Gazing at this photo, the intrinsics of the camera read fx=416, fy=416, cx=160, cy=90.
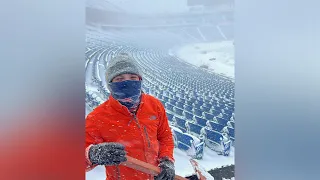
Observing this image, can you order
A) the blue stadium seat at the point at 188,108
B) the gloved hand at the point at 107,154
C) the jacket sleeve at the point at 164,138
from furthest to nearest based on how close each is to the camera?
the blue stadium seat at the point at 188,108 < the jacket sleeve at the point at 164,138 < the gloved hand at the point at 107,154

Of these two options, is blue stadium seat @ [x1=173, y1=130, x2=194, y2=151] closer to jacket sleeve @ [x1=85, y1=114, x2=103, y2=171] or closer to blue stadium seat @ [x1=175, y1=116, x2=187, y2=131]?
blue stadium seat @ [x1=175, y1=116, x2=187, y2=131]

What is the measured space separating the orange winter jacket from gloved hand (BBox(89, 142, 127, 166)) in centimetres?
4

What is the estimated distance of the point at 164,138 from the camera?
2027mm

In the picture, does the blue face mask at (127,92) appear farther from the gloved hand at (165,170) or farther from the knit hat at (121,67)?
the gloved hand at (165,170)

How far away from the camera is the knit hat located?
A: 6.36 feet

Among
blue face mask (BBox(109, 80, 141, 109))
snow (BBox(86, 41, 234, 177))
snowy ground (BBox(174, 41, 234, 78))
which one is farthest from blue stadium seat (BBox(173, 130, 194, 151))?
snowy ground (BBox(174, 41, 234, 78))

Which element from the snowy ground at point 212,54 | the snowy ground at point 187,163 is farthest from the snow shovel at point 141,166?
the snowy ground at point 212,54

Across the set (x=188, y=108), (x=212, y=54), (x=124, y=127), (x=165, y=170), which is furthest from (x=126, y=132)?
(x=212, y=54)

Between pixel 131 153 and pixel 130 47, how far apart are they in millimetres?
507

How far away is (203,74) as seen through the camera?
214 cm

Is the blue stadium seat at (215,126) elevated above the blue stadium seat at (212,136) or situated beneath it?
elevated above

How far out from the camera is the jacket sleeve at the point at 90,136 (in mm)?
1915
